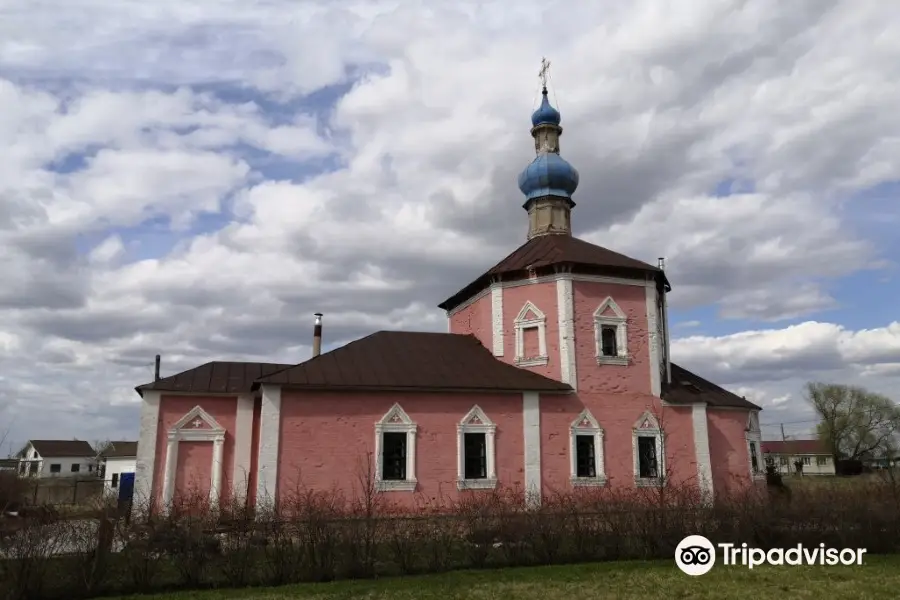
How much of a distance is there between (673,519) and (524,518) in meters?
2.93

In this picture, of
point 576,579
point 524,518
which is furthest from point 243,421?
point 576,579

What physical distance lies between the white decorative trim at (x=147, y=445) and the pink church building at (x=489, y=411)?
3 centimetres

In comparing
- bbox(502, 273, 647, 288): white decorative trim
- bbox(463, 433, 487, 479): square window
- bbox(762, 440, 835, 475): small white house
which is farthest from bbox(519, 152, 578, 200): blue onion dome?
bbox(762, 440, 835, 475): small white house

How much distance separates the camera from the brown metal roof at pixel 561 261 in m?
20.2

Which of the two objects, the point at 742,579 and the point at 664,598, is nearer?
the point at 664,598

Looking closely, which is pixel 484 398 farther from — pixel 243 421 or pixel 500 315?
pixel 243 421

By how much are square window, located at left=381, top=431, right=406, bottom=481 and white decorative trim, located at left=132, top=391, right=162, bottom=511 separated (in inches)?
239

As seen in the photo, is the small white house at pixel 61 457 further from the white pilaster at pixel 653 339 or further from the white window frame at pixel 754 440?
the white window frame at pixel 754 440

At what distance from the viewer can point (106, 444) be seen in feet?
232

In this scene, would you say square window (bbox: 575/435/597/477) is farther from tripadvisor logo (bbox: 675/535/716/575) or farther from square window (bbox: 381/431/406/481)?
tripadvisor logo (bbox: 675/535/716/575)

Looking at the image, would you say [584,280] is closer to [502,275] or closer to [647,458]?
[502,275]

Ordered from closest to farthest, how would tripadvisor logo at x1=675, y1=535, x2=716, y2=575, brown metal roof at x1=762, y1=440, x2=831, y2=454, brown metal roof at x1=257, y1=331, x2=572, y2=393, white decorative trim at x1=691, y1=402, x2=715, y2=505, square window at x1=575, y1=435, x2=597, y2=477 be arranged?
tripadvisor logo at x1=675, y1=535, x2=716, y2=575 → brown metal roof at x1=257, y1=331, x2=572, y2=393 → square window at x1=575, y1=435, x2=597, y2=477 → white decorative trim at x1=691, y1=402, x2=715, y2=505 → brown metal roof at x1=762, y1=440, x2=831, y2=454

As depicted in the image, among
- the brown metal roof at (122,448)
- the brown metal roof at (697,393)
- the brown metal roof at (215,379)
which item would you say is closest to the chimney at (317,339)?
the brown metal roof at (215,379)

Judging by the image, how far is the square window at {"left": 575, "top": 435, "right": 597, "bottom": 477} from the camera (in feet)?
61.8
